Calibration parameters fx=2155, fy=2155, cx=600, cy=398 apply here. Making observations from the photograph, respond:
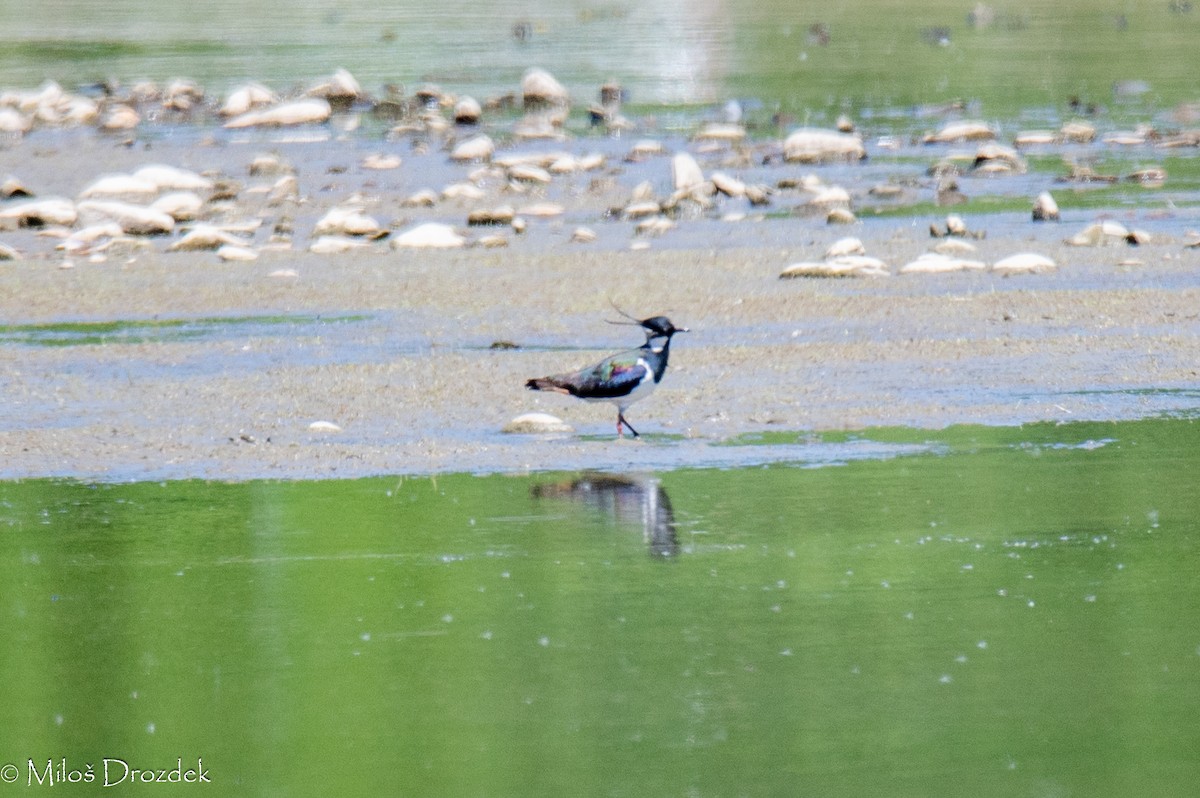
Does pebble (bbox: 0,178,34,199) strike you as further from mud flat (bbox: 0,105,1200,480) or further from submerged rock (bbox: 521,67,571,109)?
submerged rock (bbox: 521,67,571,109)

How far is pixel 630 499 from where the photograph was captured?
730 centimetres

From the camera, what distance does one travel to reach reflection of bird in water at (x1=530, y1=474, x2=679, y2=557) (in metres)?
6.84

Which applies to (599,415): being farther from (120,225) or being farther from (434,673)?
(120,225)

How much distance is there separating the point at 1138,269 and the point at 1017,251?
1.02 m

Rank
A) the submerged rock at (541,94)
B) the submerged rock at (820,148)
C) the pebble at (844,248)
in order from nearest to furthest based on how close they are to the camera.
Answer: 1. the pebble at (844,248)
2. the submerged rock at (820,148)
3. the submerged rock at (541,94)

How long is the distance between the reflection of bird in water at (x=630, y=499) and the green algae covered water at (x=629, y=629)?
0.02m

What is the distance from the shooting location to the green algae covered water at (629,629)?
4996 mm

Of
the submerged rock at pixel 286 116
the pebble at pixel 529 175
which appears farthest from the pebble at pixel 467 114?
the pebble at pixel 529 175

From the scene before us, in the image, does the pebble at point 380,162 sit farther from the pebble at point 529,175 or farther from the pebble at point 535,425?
the pebble at point 535,425

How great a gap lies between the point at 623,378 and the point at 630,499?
3.24ft

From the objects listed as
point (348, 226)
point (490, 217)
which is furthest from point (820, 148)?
point (348, 226)

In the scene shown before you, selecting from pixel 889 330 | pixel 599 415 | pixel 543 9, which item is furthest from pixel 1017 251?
pixel 543 9

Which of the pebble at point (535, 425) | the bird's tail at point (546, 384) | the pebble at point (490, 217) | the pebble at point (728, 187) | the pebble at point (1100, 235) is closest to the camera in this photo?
the pebble at point (535, 425)

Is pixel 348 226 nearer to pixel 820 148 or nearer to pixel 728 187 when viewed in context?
pixel 728 187
